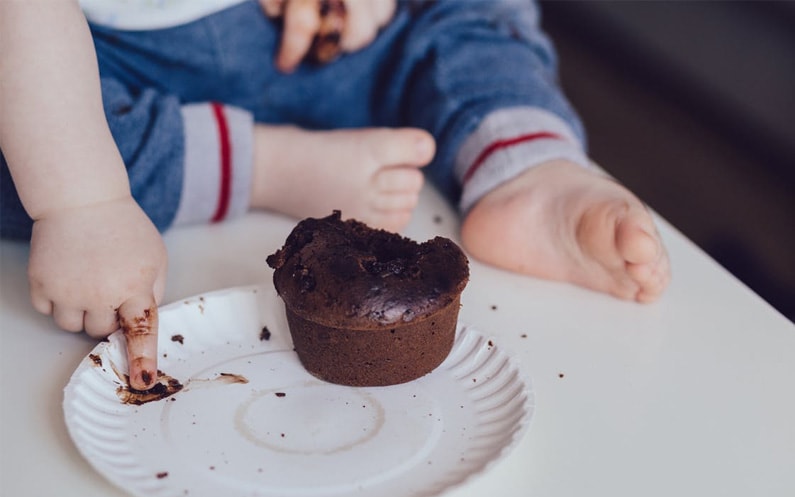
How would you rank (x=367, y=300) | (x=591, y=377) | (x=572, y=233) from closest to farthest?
(x=367, y=300) → (x=591, y=377) → (x=572, y=233)

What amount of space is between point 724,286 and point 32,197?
67 centimetres

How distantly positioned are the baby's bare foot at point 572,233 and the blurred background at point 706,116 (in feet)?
1.45

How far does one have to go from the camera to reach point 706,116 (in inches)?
55.2

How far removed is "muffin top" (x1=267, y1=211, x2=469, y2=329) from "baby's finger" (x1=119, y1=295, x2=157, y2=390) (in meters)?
0.11

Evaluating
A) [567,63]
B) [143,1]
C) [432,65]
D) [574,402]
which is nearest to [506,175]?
[432,65]

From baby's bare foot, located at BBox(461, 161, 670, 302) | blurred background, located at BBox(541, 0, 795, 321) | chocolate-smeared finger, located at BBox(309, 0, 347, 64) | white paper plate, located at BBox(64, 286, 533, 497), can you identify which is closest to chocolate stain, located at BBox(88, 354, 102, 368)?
white paper plate, located at BBox(64, 286, 533, 497)

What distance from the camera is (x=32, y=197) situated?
0.74m

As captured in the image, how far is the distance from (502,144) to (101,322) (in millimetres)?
487

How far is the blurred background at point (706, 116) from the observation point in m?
1.27

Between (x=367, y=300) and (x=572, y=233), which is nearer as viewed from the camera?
(x=367, y=300)

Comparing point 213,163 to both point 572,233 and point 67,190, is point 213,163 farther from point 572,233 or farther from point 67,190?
point 572,233

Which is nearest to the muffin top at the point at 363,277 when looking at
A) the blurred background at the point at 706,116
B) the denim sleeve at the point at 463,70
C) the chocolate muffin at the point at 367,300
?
the chocolate muffin at the point at 367,300

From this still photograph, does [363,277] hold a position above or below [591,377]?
above

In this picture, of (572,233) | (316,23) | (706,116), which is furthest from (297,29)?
(706,116)
